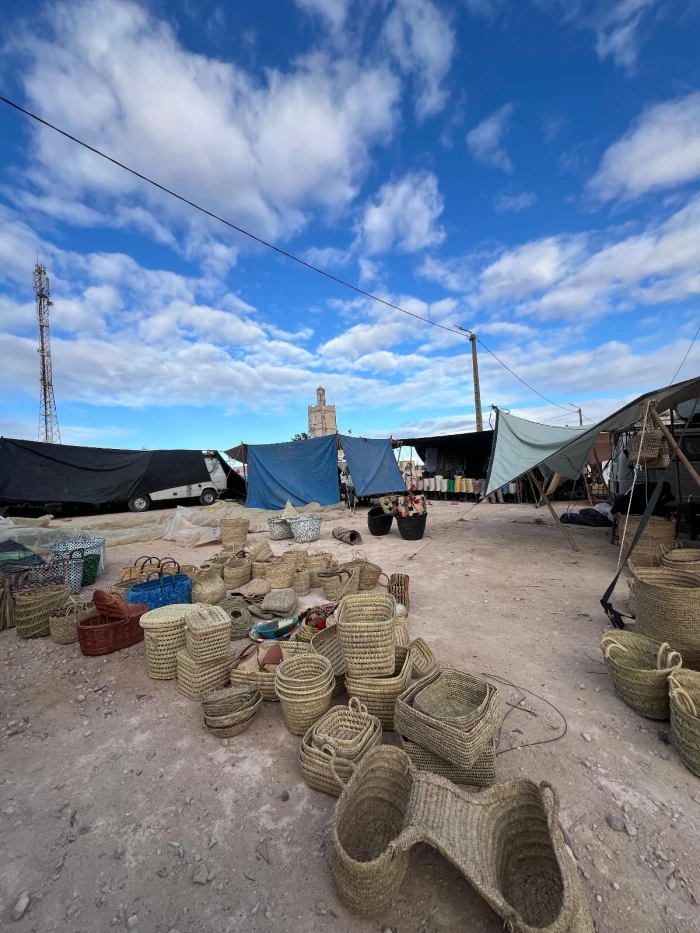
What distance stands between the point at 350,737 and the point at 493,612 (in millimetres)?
2544

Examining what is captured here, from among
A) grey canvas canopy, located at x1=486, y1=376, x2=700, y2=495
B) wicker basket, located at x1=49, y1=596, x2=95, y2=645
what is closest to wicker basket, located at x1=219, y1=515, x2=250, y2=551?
wicker basket, located at x1=49, y1=596, x2=95, y2=645

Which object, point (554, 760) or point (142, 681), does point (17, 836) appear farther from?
point (554, 760)

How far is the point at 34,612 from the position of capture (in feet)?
13.1

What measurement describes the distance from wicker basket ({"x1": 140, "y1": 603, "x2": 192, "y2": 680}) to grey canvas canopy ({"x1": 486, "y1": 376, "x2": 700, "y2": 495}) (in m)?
4.82

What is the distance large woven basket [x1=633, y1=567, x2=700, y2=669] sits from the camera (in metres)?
2.88

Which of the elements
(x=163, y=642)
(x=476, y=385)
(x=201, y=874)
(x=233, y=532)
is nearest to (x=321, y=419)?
(x=476, y=385)

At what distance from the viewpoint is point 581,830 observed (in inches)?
69.4

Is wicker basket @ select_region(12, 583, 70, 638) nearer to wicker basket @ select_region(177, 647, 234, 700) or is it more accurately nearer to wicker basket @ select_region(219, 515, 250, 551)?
wicker basket @ select_region(177, 647, 234, 700)

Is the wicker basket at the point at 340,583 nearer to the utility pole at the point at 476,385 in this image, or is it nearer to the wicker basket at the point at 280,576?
the wicker basket at the point at 280,576

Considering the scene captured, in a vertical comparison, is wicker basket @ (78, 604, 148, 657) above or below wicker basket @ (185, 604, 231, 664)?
below

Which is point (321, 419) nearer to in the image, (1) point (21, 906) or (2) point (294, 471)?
(2) point (294, 471)

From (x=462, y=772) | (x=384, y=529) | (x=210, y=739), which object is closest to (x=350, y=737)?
(x=462, y=772)

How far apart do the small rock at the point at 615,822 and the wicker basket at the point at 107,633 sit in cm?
344

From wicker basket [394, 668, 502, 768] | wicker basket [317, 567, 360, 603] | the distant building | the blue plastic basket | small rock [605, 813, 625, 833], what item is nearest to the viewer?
small rock [605, 813, 625, 833]
